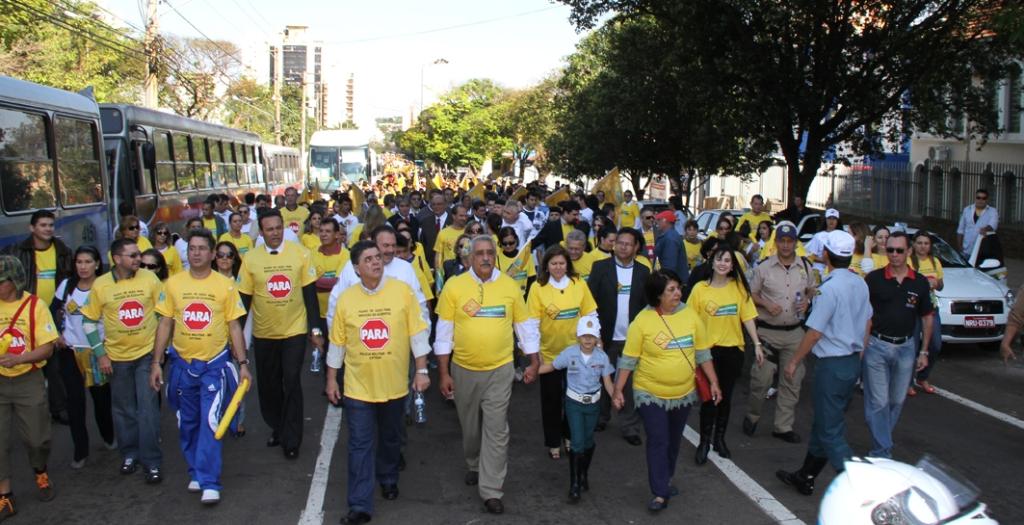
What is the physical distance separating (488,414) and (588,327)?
90cm

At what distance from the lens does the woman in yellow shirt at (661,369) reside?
6.02 meters

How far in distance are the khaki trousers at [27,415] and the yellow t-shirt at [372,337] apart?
202cm

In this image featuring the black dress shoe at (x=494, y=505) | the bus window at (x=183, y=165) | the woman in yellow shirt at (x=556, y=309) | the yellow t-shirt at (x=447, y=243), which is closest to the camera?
the black dress shoe at (x=494, y=505)

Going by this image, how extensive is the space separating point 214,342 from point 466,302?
170 centimetres

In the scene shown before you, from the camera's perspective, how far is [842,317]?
612 centimetres

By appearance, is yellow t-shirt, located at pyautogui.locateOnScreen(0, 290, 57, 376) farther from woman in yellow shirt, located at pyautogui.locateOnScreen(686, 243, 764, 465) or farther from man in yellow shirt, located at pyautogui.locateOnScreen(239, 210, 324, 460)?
woman in yellow shirt, located at pyautogui.locateOnScreen(686, 243, 764, 465)

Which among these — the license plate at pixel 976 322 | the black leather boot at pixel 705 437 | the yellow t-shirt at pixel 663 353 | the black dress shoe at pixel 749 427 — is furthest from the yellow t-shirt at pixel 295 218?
the license plate at pixel 976 322

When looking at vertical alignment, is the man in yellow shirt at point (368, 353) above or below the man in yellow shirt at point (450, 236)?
below

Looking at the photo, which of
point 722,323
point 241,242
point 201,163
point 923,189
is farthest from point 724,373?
point 923,189

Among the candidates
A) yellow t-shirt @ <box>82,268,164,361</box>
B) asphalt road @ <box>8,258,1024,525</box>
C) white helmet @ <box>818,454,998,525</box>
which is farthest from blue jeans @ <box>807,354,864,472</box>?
yellow t-shirt @ <box>82,268,164,361</box>

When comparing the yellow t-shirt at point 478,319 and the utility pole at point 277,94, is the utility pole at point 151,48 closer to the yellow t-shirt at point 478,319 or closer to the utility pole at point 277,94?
the yellow t-shirt at point 478,319

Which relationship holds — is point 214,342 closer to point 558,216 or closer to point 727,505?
point 727,505

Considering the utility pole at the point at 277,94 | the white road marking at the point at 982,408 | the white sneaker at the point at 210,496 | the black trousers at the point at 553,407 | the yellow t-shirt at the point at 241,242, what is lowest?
the white road marking at the point at 982,408

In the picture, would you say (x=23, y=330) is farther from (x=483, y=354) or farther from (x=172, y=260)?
(x=172, y=260)
